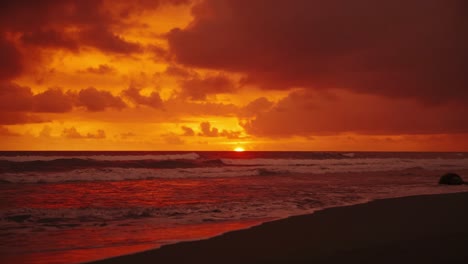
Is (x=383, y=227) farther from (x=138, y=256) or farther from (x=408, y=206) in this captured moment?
(x=138, y=256)

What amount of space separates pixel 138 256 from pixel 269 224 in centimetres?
401

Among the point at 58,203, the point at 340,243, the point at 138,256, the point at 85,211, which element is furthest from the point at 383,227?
the point at 58,203

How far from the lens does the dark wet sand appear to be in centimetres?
689

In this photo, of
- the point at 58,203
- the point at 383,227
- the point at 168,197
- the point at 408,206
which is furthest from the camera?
the point at 168,197

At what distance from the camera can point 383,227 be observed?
384 inches

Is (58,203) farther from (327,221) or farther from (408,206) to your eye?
(408,206)

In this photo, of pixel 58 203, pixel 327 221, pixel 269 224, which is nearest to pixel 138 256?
pixel 269 224

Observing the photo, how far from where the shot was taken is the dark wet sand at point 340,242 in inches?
271

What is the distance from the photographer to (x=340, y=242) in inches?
320

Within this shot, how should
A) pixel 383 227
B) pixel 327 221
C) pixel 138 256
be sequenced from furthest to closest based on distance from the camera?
pixel 327 221
pixel 383 227
pixel 138 256

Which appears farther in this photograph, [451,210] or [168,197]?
[168,197]

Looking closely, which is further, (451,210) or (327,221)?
(451,210)

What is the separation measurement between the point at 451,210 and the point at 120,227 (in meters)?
9.56

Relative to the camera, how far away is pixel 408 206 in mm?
13461
